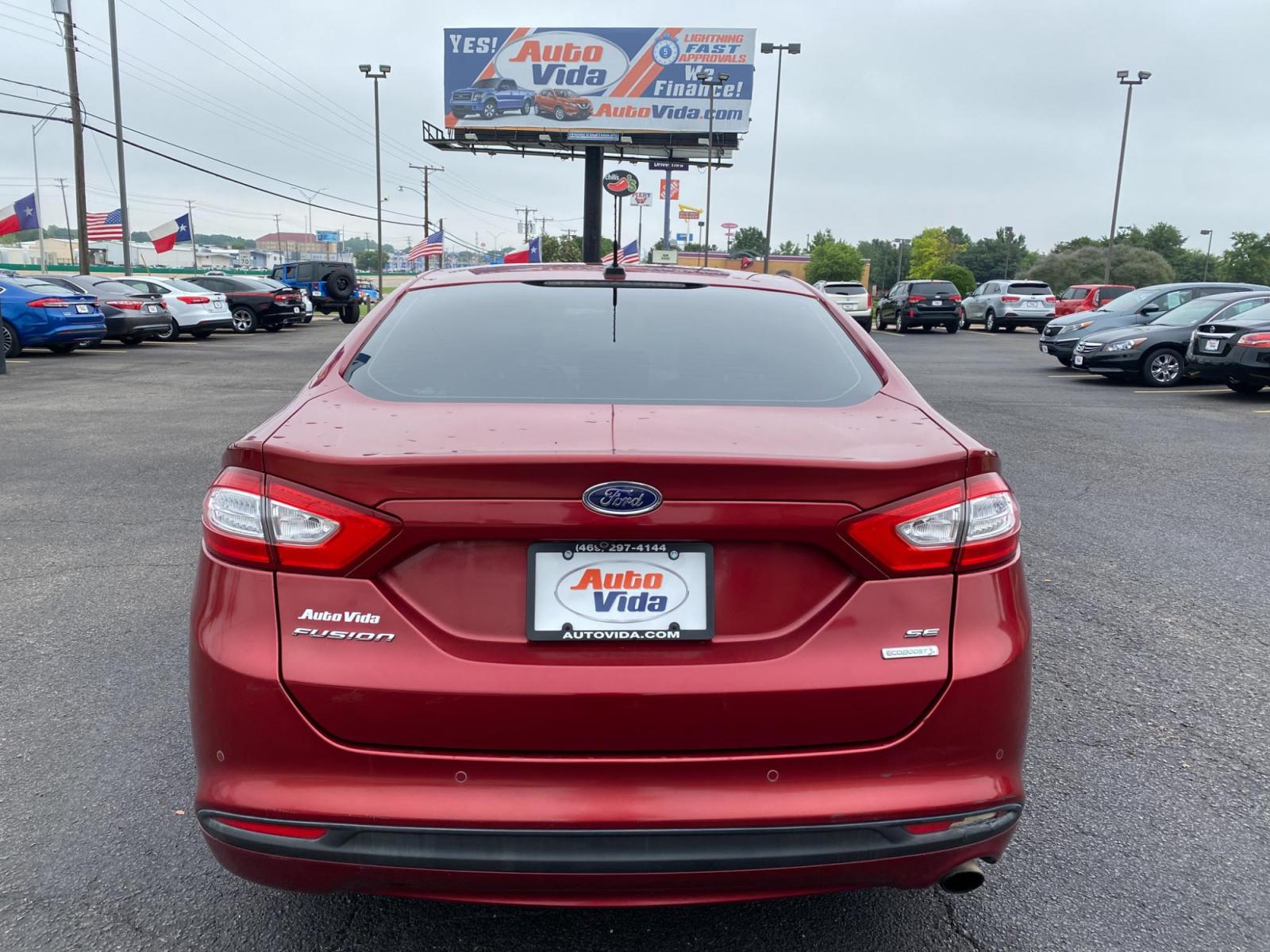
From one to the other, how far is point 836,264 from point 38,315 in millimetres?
121733

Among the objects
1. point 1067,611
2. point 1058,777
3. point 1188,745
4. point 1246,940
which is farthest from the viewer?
point 1067,611

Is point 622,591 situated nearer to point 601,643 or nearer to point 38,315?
point 601,643

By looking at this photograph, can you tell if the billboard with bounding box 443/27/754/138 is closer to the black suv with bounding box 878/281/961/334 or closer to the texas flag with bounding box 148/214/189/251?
the texas flag with bounding box 148/214/189/251

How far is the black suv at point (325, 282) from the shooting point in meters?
38.5

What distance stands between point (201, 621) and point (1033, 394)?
14844 millimetres

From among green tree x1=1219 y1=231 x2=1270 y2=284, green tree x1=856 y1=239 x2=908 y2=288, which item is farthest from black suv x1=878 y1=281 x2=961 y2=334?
green tree x1=856 y1=239 x2=908 y2=288

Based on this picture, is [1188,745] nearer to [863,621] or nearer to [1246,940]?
[1246,940]

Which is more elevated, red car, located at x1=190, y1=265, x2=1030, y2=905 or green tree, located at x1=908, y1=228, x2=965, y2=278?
green tree, located at x1=908, y1=228, x2=965, y2=278

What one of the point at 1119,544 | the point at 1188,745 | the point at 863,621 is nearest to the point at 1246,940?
the point at 1188,745

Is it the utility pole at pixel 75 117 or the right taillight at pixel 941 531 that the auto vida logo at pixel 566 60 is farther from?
the right taillight at pixel 941 531

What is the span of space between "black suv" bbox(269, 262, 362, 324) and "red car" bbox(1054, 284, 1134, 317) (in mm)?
25603

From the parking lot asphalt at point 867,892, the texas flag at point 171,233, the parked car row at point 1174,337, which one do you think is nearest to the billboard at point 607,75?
the texas flag at point 171,233

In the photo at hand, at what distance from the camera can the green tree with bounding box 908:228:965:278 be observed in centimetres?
13238

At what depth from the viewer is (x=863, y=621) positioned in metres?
2.05
